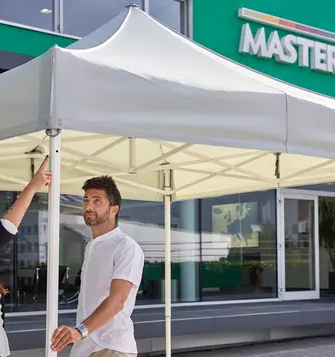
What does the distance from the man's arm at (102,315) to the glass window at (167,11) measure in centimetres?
875

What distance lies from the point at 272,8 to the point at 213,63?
9.45 metres

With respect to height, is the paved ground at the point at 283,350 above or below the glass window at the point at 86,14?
below

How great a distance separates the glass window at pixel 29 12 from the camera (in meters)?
10.0

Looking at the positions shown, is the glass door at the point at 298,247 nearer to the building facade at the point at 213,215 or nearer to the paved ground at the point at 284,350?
Answer: the building facade at the point at 213,215

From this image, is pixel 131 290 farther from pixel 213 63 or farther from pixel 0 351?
pixel 213 63

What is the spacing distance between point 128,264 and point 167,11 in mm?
9019

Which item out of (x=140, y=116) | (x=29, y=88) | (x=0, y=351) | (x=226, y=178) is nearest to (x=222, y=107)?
(x=140, y=116)

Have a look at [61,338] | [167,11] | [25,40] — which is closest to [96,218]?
[61,338]

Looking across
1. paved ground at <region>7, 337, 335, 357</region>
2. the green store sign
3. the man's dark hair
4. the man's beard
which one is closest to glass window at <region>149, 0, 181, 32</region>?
the green store sign

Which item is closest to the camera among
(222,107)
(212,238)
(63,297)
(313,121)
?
(222,107)

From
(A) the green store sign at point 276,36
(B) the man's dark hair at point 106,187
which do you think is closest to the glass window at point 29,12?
(A) the green store sign at point 276,36

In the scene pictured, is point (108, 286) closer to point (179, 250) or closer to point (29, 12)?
point (29, 12)

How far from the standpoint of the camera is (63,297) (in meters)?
10.8

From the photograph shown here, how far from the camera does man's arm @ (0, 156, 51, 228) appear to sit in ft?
10.6
